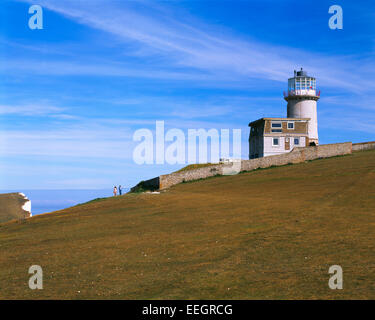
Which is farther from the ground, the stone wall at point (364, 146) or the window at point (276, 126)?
the window at point (276, 126)

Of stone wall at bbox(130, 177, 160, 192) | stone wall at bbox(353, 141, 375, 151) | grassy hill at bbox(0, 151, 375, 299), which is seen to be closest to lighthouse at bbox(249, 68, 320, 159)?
stone wall at bbox(353, 141, 375, 151)

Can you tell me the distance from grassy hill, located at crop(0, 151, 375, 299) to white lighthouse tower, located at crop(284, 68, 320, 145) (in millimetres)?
39812

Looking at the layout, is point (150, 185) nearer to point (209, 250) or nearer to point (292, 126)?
point (292, 126)

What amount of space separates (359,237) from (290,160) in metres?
34.4

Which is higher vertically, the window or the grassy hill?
the window

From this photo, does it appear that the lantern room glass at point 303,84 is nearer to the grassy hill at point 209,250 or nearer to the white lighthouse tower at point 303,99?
the white lighthouse tower at point 303,99

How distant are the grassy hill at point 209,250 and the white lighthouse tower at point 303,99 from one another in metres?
39.8

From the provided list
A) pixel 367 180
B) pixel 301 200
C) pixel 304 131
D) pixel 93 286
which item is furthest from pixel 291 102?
pixel 93 286

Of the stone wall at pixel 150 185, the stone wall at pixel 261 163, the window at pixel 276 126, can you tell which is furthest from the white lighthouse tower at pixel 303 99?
the stone wall at pixel 150 185

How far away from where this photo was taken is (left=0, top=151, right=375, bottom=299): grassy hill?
934 centimetres

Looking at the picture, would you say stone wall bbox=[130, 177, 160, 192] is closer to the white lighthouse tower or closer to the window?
the window

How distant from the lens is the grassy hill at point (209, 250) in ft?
30.7

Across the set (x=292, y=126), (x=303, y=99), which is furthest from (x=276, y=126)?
(x=303, y=99)
